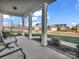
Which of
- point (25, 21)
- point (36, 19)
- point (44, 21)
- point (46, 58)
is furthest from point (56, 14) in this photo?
point (46, 58)

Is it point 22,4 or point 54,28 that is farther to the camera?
point 54,28

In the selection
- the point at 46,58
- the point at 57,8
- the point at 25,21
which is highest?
the point at 57,8

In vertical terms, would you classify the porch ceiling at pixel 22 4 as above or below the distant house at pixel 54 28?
above

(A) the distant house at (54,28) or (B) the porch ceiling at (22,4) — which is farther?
(A) the distant house at (54,28)

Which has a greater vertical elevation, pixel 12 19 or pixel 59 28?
pixel 12 19

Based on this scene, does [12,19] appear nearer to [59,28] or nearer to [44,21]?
[59,28]

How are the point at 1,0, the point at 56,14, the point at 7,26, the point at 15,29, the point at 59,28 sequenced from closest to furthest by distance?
the point at 1,0
the point at 59,28
the point at 56,14
the point at 7,26
the point at 15,29

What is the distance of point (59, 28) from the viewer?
11320 mm

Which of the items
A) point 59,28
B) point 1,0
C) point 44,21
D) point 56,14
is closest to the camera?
point 44,21

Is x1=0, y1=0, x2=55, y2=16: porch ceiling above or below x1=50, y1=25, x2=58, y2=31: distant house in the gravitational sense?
above

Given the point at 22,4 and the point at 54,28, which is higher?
the point at 22,4

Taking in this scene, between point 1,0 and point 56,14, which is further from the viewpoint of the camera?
point 56,14

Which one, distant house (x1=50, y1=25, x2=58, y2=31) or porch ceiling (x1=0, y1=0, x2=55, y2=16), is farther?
distant house (x1=50, y1=25, x2=58, y2=31)

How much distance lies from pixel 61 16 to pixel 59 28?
2.42m
